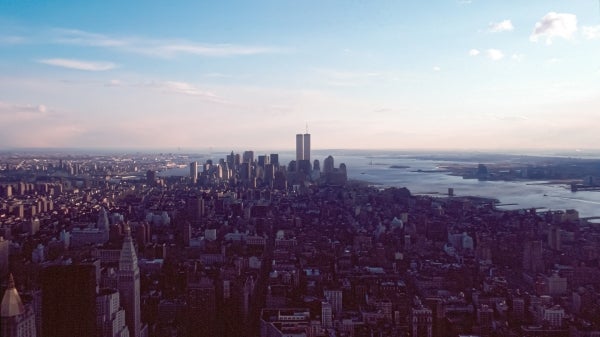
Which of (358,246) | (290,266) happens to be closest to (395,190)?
(358,246)

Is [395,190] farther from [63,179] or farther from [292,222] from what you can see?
[63,179]

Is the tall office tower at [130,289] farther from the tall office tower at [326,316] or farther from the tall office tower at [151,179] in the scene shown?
the tall office tower at [151,179]

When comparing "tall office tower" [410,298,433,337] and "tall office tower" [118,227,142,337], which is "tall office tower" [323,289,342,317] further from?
"tall office tower" [118,227,142,337]

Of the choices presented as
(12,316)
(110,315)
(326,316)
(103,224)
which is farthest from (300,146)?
(12,316)

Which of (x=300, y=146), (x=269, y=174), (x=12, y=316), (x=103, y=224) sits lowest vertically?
(x=103, y=224)

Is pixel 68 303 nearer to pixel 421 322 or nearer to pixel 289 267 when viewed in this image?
pixel 421 322

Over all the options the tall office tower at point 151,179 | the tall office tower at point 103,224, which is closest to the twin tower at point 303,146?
the tall office tower at point 151,179
